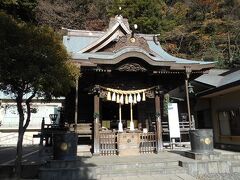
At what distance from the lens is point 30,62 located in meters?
8.02

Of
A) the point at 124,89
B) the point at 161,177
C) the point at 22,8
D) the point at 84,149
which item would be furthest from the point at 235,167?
the point at 22,8

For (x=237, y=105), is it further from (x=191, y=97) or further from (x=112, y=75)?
(x=112, y=75)

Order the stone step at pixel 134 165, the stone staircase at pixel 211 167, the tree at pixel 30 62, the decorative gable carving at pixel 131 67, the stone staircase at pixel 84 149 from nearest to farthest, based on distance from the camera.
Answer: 1. the tree at pixel 30 62
2. the stone step at pixel 134 165
3. the stone staircase at pixel 211 167
4. the decorative gable carving at pixel 131 67
5. the stone staircase at pixel 84 149

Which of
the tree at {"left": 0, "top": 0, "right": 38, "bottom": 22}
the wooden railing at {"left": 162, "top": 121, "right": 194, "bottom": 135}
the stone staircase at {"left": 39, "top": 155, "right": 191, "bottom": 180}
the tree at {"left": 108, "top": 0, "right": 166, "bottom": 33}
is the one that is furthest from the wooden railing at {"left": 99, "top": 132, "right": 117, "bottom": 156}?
the tree at {"left": 108, "top": 0, "right": 166, "bottom": 33}

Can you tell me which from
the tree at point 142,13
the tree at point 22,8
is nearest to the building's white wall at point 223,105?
the tree at point 142,13

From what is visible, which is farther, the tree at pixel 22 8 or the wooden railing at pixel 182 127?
the tree at pixel 22 8

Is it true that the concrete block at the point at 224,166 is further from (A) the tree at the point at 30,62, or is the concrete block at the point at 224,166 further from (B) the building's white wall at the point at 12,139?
(B) the building's white wall at the point at 12,139

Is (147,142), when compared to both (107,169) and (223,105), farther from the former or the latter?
(223,105)

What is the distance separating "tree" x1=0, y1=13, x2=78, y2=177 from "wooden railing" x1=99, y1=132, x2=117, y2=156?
3910mm

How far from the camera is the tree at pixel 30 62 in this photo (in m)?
7.75

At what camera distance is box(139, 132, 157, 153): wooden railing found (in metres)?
12.3

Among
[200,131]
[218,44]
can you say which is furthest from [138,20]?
[200,131]

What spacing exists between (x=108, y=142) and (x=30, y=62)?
18.1ft

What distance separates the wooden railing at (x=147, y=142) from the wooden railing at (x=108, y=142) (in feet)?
4.07
